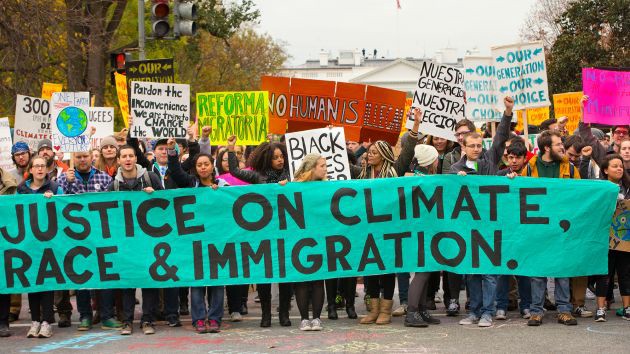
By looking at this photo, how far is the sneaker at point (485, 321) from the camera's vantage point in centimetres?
969

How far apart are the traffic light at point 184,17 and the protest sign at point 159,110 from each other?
135 inches

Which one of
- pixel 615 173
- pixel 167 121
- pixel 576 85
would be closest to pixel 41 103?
pixel 167 121

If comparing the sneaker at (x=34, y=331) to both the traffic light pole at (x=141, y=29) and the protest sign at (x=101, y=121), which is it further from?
the traffic light pole at (x=141, y=29)

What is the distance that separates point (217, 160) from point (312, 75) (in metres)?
158

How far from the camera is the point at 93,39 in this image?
930 inches

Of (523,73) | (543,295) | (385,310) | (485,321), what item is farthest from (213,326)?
(523,73)

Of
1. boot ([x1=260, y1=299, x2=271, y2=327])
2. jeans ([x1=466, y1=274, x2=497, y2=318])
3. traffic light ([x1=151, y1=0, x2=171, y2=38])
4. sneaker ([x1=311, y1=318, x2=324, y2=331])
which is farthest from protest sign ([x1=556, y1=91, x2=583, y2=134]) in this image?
sneaker ([x1=311, y1=318, x2=324, y2=331])

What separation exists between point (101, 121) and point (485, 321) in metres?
7.04

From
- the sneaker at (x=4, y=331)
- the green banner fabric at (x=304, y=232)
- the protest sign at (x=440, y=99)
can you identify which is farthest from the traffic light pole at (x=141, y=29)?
the sneaker at (x=4, y=331)

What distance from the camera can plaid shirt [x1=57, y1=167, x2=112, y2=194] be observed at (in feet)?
34.3

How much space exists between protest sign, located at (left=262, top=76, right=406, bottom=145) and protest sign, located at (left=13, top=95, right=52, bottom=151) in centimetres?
288

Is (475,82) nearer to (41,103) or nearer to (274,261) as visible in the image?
(274,261)

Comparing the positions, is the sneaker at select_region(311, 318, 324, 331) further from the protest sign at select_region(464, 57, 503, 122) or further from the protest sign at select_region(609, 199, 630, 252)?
the protest sign at select_region(464, 57, 503, 122)

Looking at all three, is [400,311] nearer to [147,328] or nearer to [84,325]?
[147,328]
